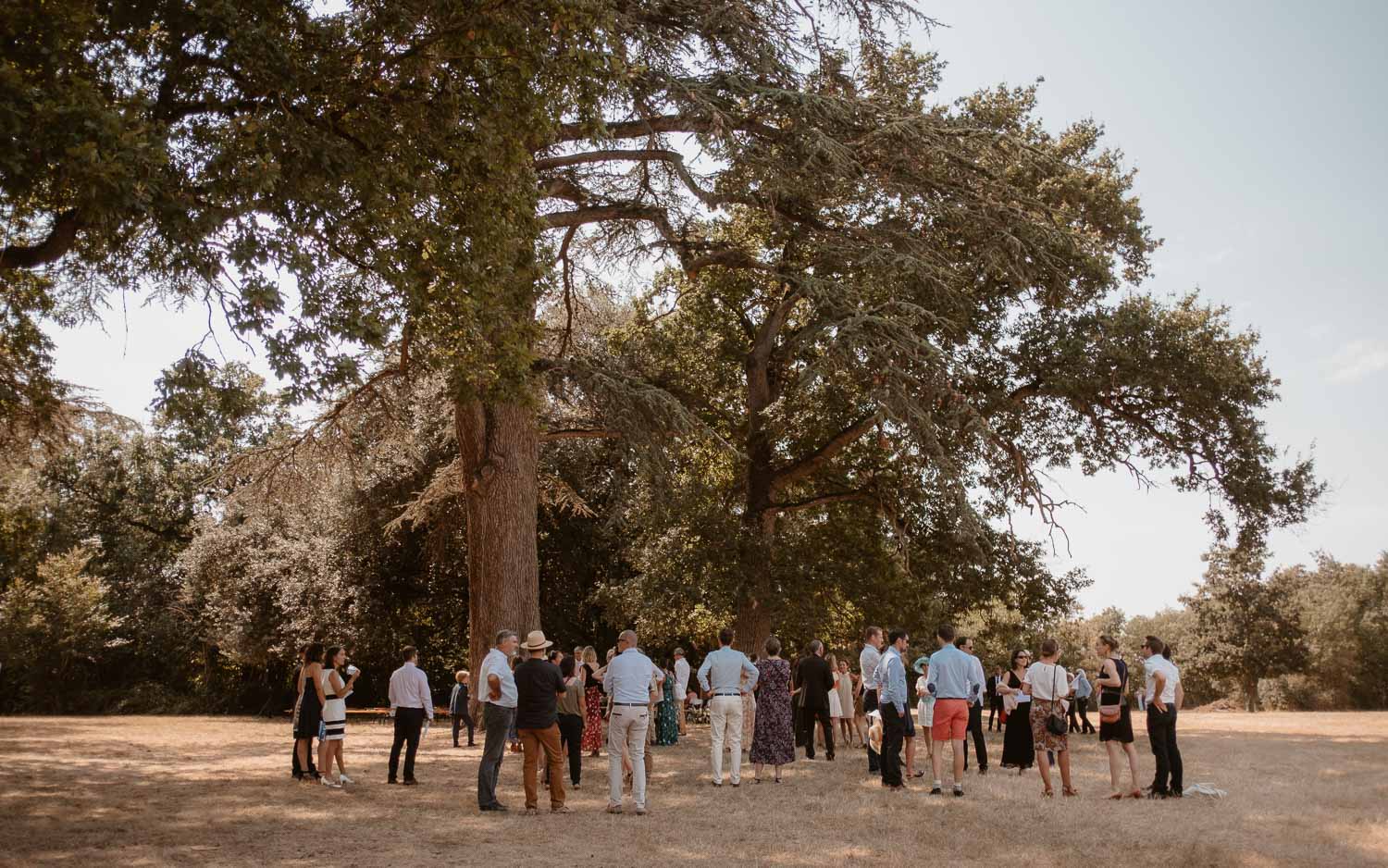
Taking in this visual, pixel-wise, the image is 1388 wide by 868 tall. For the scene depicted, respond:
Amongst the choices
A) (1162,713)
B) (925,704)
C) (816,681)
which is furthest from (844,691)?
(1162,713)

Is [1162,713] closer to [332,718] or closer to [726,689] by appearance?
[726,689]

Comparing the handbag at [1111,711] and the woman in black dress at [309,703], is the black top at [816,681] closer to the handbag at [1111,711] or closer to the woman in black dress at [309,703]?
the handbag at [1111,711]

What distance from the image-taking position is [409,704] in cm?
1261

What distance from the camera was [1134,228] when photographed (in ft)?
73.8

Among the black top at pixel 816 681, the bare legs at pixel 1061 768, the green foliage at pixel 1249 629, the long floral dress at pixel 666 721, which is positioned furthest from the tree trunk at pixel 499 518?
the green foliage at pixel 1249 629

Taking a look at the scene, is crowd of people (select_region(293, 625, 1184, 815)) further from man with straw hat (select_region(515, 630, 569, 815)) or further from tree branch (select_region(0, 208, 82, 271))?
tree branch (select_region(0, 208, 82, 271))

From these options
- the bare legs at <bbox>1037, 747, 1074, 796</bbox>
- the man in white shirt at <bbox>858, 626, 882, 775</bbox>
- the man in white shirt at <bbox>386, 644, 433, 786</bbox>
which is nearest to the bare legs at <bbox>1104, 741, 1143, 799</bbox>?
the bare legs at <bbox>1037, 747, 1074, 796</bbox>

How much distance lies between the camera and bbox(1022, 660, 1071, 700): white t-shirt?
11.8m

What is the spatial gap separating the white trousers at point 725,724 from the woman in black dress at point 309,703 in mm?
4677

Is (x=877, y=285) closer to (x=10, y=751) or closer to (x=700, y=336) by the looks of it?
(x=700, y=336)

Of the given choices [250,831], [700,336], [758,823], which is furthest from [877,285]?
[250,831]

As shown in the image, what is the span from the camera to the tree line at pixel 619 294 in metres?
10.6

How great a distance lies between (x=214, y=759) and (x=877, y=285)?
44.0 feet

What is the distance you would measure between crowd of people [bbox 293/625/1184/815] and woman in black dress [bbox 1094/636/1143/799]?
18mm
